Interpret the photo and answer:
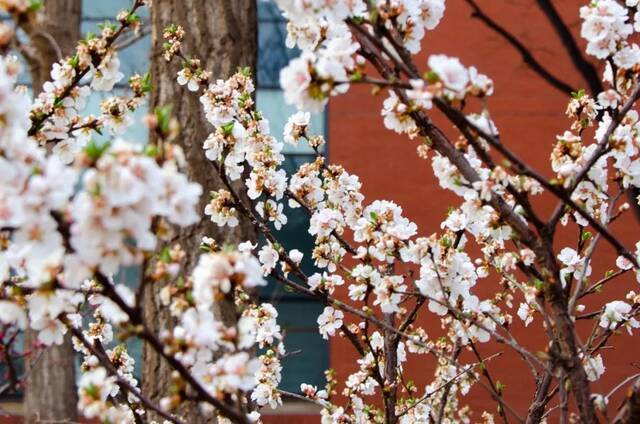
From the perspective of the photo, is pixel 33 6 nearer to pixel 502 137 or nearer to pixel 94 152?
pixel 94 152

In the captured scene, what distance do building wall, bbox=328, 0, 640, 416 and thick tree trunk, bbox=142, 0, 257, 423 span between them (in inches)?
113

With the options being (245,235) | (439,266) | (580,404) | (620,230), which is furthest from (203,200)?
(620,230)

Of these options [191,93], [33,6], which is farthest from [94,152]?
[191,93]

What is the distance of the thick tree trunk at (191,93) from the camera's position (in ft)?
11.8

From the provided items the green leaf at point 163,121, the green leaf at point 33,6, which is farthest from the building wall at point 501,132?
the green leaf at point 163,121

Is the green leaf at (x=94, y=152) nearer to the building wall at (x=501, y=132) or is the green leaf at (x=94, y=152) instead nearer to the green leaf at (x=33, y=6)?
the green leaf at (x=33, y=6)

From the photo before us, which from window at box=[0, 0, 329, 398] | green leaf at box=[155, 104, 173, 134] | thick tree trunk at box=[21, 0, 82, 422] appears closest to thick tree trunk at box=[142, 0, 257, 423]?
thick tree trunk at box=[21, 0, 82, 422]

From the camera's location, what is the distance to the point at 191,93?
12.6 feet

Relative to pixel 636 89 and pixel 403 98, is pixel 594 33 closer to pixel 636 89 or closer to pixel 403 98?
pixel 636 89

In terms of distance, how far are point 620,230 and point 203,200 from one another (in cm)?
433

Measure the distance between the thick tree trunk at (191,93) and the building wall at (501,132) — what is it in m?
2.87

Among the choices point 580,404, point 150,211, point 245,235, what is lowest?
point 580,404

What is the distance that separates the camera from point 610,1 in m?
2.03

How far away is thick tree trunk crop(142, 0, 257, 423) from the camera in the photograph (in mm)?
3605
